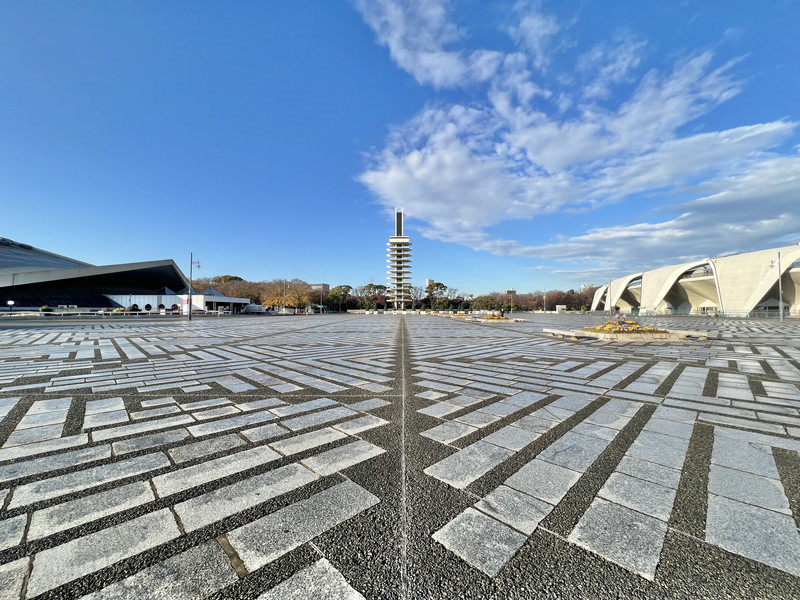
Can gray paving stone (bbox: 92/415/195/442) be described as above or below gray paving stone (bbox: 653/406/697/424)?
above

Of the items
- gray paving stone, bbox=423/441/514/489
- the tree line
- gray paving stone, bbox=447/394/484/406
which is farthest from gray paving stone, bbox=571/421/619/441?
the tree line

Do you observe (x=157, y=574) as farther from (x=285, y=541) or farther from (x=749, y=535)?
(x=749, y=535)

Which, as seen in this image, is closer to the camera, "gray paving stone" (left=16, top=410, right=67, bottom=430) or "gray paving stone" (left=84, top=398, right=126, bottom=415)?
"gray paving stone" (left=16, top=410, right=67, bottom=430)

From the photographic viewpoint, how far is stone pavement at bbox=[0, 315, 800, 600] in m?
1.71

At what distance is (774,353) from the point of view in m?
10.5

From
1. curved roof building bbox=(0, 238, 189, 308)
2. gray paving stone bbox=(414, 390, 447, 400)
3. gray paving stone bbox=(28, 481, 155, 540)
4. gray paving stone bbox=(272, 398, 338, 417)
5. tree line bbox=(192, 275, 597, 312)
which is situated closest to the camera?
gray paving stone bbox=(28, 481, 155, 540)

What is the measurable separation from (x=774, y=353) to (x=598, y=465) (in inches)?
501

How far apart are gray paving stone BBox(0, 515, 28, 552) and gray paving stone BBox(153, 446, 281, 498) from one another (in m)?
0.69

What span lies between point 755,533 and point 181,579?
3407 millimetres

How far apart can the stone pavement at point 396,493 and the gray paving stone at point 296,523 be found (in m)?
0.01

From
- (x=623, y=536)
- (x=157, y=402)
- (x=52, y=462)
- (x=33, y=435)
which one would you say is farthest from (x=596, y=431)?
(x=33, y=435)

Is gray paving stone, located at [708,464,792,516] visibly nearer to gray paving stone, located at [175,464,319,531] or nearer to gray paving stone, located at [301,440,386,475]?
gray paving stone, located at [301,440,386,475]

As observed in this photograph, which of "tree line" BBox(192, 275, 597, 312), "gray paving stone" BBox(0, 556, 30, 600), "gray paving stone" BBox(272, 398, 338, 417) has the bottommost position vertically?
"gray paving stone" BBox(272, 398, 338, 417)

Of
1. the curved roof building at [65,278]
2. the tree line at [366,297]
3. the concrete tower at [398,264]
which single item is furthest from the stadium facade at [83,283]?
the concrete tower at [398,264]
